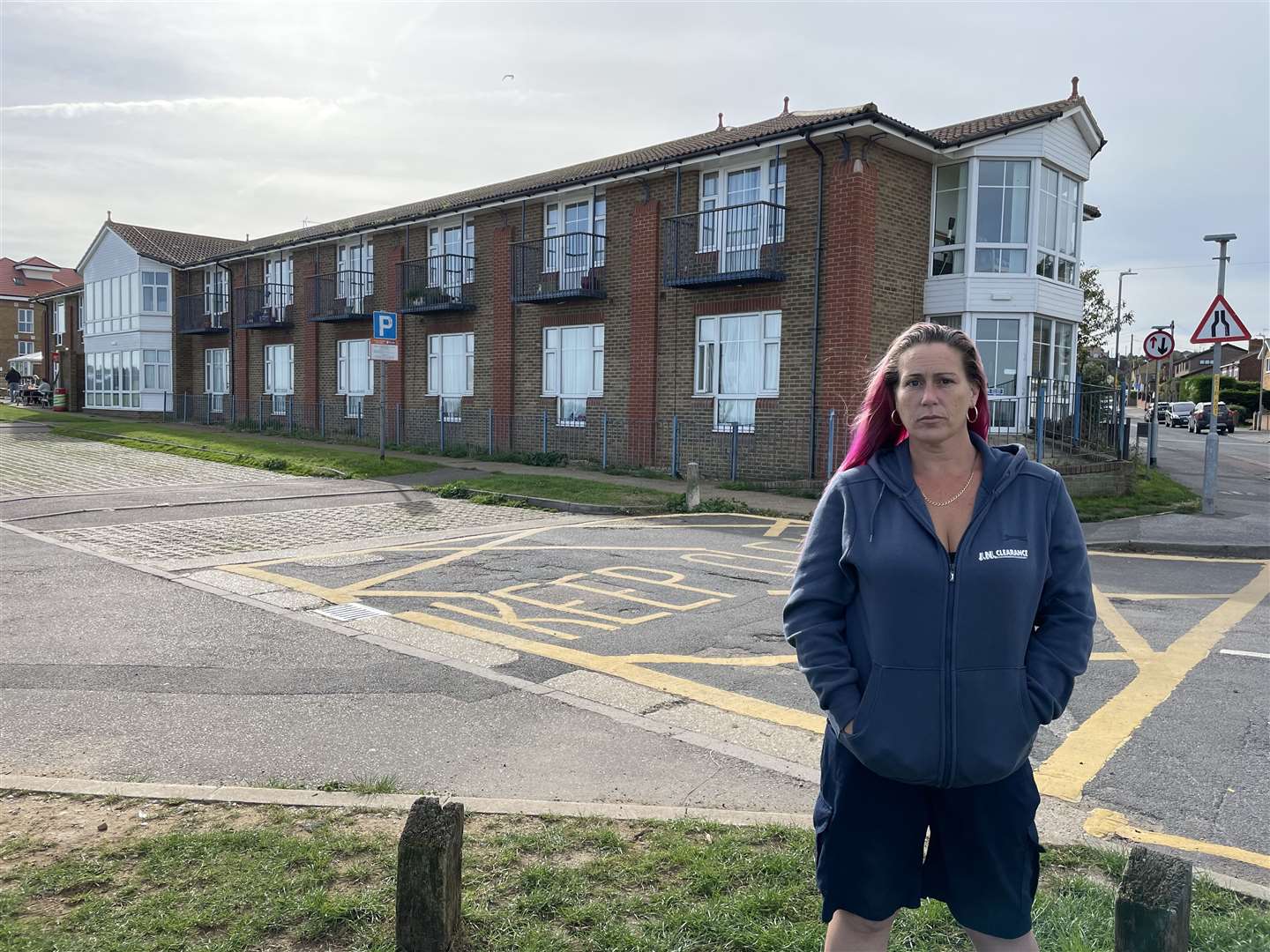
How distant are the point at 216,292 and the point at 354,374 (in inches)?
412

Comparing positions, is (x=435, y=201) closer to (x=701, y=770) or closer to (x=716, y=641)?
(x=716, y=641)

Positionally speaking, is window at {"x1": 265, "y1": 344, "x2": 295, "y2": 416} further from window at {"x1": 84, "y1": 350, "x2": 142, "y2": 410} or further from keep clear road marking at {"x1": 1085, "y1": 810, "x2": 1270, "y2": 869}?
keep clear road marking at {"x1": 1085, "y1": 810, "x2": 1270, "y2": 869}

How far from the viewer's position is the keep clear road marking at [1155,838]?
3668mm

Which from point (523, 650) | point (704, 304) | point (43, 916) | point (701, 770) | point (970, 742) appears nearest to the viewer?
point (970, 742)

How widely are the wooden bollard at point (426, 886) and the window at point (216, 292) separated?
36329 mm

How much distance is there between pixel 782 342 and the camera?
18.3m

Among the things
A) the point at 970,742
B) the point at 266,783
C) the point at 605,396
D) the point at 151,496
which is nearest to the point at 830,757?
the point at 970,742

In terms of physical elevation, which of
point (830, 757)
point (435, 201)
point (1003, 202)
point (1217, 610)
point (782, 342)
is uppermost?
point (435, 201)

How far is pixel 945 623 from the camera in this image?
219 cm

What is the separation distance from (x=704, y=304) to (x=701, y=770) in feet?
52.1

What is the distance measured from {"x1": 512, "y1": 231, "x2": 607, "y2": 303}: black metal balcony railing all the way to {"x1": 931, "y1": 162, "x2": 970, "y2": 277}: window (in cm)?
704

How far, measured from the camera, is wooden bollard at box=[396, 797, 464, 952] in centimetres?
279

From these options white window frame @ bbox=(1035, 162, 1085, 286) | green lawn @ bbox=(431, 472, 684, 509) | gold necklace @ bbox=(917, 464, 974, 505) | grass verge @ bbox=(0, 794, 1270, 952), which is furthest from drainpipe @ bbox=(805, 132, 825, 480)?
gold necklace @ bbox=(917, 464, 974, 505)

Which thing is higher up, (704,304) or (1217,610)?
(704,304)
